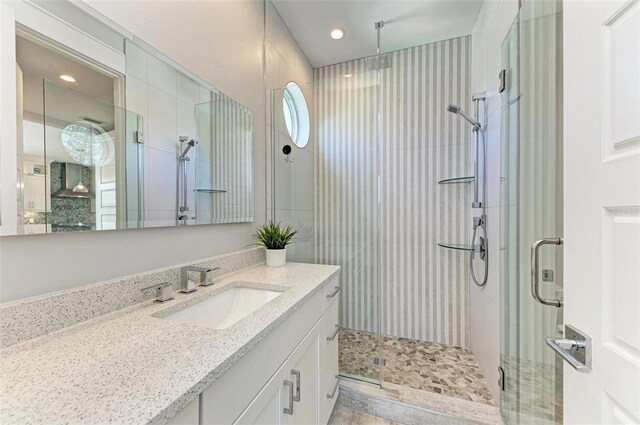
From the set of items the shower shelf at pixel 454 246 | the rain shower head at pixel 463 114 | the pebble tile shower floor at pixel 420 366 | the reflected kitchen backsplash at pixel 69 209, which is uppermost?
the rain shower head at pixel 463 114

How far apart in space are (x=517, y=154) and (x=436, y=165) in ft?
3.20

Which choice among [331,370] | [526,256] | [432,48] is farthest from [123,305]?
[432,48]

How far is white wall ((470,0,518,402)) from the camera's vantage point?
1.48 meters

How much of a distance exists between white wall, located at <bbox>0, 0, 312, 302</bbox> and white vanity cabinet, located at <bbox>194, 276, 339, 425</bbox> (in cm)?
59

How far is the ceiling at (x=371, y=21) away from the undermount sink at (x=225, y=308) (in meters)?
2.03

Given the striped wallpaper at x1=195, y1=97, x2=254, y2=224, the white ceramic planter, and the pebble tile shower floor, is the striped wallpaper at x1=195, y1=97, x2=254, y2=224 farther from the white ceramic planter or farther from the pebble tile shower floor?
the pebble tile shower floor

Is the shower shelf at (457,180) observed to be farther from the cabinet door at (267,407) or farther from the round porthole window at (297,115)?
the cabinet door at (267,407)

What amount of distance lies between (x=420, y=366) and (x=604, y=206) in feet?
5.85

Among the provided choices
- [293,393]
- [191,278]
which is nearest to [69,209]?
[191,278]

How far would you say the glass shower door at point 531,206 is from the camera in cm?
87

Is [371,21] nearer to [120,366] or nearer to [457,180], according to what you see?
[457,180]

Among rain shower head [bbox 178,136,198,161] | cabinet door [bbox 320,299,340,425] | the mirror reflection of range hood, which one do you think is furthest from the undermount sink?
rain shower head [bbox 178,136,198,161]

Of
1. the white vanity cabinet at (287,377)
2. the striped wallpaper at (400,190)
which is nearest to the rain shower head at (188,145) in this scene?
the white vanity cabinet at (287,377)

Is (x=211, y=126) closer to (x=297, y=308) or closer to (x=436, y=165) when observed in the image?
(x=297, y=308)
